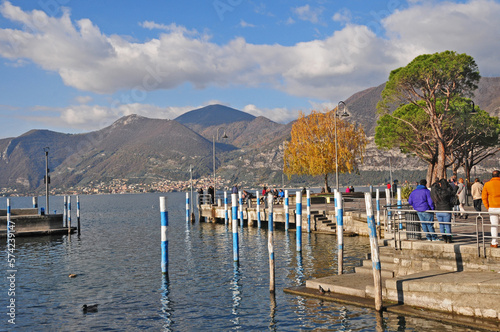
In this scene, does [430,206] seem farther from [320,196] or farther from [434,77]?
[434,77]

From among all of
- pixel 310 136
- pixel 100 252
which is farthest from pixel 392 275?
pixel 310 136

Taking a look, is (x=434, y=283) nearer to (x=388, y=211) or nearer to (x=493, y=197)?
(x=493, y=197)

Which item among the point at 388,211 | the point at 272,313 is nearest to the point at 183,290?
the point at 272,313

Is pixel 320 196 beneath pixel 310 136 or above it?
beneath

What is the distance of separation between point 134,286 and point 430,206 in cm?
1246

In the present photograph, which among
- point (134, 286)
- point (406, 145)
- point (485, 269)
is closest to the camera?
point (485, 269)

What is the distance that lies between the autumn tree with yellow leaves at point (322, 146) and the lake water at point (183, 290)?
2662cm

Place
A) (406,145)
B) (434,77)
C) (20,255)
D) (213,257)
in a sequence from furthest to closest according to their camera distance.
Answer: (406,145)
(434,77)
(20,255)
(213,257)

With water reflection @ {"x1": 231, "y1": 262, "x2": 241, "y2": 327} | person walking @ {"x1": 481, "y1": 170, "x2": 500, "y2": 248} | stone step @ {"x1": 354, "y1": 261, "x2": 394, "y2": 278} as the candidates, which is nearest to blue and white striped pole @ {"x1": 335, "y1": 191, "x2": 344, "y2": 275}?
stone step @ {"x1": 354, "y1": 261, "x2": 394, "y2": 278}

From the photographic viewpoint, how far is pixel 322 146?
60.3m

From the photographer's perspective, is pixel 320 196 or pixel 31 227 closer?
pixel 31 227

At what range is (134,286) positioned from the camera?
19.7 m

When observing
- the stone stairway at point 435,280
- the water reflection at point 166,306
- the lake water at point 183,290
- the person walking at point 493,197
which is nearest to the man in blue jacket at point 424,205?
the stone stairway at point 435,280

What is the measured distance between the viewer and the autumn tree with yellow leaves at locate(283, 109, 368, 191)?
59.5m
